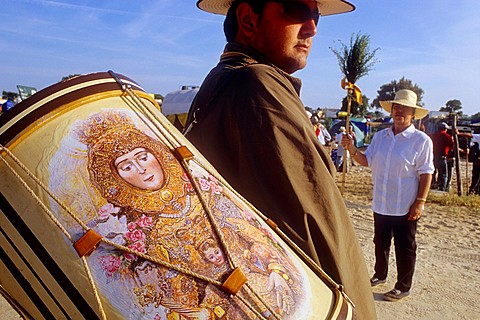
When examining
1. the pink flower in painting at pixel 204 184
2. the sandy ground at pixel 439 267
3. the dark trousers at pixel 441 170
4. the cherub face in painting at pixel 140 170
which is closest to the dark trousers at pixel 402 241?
the sandy ground at pixel 439 267

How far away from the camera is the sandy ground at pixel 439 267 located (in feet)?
12.1

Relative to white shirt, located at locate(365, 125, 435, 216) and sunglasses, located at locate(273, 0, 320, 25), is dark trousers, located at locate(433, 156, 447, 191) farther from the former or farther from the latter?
sunglasses, located at locate(273, 0, 320, 25)

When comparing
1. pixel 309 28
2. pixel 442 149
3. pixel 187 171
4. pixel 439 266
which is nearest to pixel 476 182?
pixel 442 149

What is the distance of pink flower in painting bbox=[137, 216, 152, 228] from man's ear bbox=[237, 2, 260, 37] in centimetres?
86

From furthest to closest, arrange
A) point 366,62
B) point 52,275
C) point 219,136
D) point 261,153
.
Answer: point 366,62, point 219,136, point 261,153, point 52,275

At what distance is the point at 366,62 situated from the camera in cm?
862

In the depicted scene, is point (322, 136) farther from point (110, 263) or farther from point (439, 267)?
point (110, 263)

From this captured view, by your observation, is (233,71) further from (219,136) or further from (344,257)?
(344,257)

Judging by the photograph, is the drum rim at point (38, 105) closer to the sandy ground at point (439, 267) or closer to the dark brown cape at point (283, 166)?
the dark brown cape at point (283, 166)


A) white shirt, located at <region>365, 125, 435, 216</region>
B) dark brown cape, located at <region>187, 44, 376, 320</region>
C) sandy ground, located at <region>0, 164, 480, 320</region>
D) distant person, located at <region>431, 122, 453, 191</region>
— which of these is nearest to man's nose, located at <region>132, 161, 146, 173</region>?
dark brown cape, located at <region>187, 44, 376, 320</region>

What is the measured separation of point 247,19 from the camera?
150cm

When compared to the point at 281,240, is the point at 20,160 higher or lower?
higher

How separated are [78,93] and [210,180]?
1.17ft

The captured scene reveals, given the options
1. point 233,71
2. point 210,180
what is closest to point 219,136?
point 233,71
